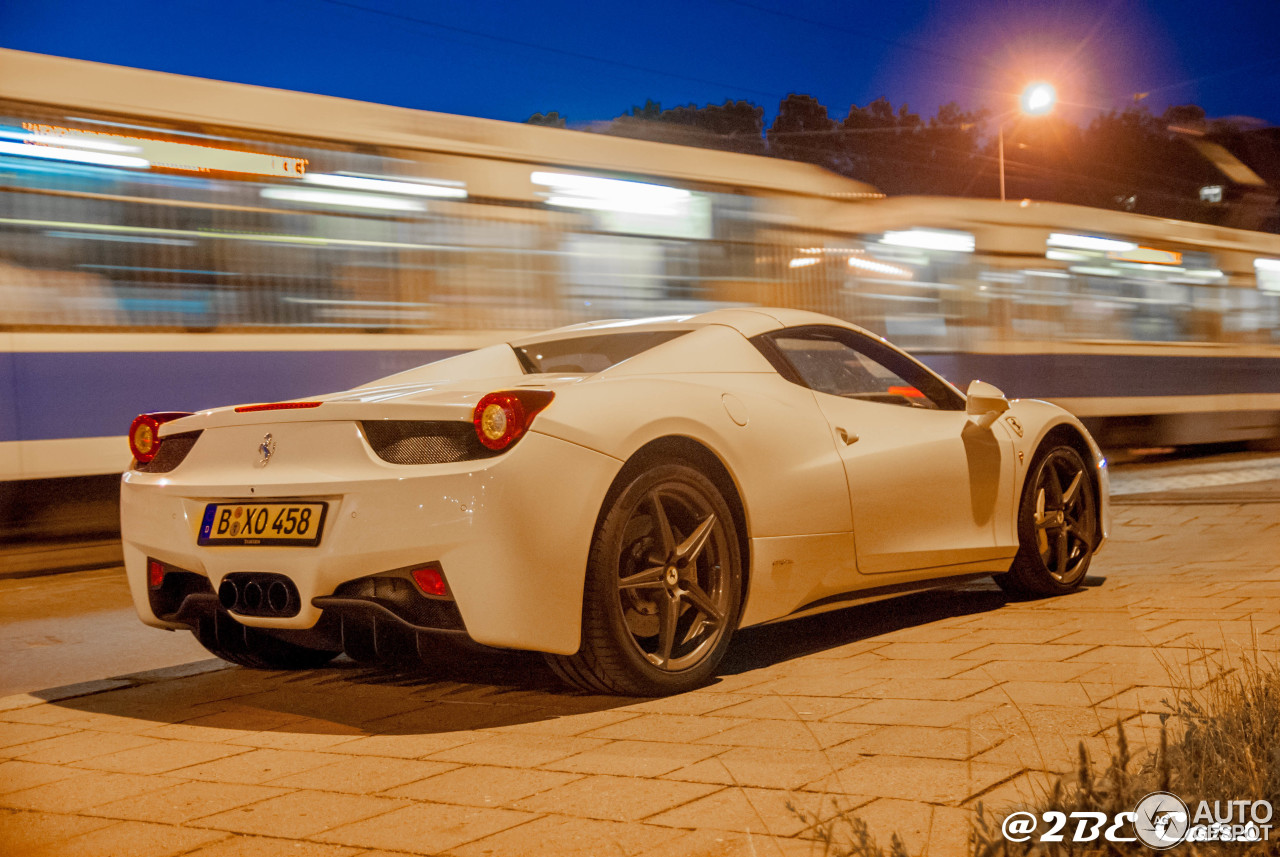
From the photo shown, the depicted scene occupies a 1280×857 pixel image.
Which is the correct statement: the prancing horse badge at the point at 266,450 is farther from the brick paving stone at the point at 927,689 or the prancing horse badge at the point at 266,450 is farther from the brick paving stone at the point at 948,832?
the brick paving stone at the point at 948,832

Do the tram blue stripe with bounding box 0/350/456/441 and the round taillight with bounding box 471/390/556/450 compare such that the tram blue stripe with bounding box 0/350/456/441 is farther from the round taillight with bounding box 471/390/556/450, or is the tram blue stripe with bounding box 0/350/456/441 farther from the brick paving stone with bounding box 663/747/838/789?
the brick paving stone with bounding box 663/747/838/789

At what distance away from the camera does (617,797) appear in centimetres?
294

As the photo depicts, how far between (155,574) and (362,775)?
1.40m

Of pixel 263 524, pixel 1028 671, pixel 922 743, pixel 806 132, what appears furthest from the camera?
pixel 806 132

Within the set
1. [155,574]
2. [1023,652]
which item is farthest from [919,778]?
[155,574]

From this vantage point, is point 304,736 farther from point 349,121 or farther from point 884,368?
point 349,121

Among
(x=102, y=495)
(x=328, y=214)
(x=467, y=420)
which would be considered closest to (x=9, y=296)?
(x=102, y=495)

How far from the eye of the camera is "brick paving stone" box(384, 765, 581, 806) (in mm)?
2997

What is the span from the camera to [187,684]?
15.4ft

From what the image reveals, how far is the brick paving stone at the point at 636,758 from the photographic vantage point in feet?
10.4

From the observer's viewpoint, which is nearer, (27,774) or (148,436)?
(27,774)

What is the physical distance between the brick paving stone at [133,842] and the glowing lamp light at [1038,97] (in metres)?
22.9

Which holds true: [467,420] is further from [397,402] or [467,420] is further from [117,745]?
[117,745]

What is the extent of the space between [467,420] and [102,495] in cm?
578
